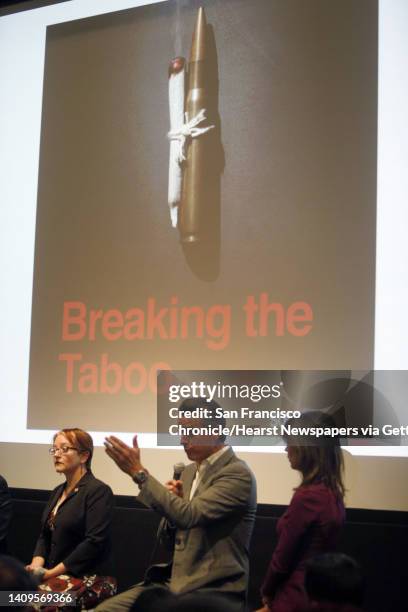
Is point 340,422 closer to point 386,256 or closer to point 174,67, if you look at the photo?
point 386,256

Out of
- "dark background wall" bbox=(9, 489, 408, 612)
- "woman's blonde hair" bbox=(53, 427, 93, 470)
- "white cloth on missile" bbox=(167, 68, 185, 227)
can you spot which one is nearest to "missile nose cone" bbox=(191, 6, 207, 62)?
"white cloth on missile" bbox=(167, 68, 185, 227)

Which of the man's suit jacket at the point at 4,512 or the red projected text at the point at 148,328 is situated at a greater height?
the red projected text at the point at 148,328

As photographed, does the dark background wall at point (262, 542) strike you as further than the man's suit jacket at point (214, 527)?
Yes

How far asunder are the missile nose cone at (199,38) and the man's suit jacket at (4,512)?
82.5 inches

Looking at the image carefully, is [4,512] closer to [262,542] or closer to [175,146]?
[262,542]

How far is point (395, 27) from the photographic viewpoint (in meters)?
3.15

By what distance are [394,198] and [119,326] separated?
1.36m

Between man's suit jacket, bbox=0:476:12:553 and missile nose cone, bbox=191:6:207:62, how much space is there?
2.10 metres

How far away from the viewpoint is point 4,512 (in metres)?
3.44

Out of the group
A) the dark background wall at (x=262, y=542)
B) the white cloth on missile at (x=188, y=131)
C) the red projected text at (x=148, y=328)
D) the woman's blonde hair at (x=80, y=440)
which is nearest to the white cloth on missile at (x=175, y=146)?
the white cloth on missile at (x=188, y=131)

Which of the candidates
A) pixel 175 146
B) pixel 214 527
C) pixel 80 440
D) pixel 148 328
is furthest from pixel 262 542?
pixel 175 146

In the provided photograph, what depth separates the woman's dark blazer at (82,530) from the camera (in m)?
3.04

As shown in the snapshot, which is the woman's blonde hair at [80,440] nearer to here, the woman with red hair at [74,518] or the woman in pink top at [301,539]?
the woman with red hair at [74,518]

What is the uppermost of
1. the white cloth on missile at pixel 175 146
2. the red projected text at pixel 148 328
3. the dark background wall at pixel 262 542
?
the white cloth on missile at pixel 175 146
